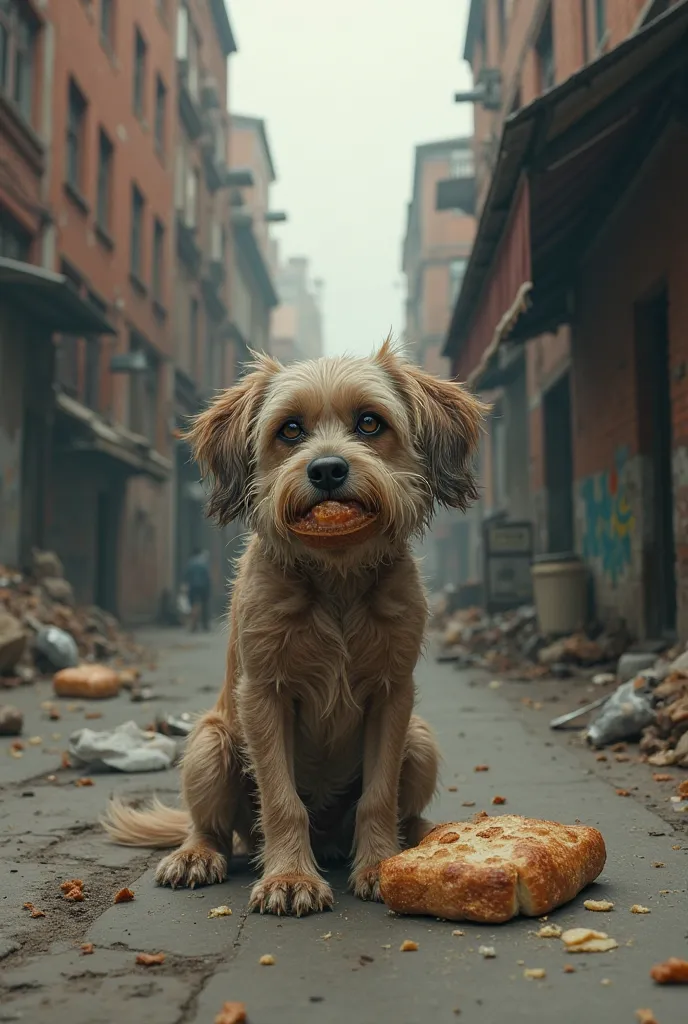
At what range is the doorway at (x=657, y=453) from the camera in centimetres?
1069

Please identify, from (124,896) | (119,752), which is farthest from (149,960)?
(119,752)

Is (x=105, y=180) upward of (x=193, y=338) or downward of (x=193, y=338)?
upward

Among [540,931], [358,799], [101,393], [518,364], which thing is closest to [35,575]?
[101,393]

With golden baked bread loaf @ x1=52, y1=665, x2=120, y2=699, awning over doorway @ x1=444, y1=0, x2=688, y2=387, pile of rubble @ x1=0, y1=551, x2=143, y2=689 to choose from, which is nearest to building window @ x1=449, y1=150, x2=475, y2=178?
→ pile of rubble @ x1=0, y1=551, x2=143, y2=689

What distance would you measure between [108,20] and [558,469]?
13608 mm

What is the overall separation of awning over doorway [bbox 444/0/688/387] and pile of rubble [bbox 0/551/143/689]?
213 inches

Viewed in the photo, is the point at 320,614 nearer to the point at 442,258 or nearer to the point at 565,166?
the point at 565,166

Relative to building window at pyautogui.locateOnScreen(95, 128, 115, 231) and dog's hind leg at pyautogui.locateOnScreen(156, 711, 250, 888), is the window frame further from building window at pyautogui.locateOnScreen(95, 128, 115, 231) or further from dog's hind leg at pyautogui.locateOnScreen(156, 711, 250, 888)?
dog's hind leg at pyautogui.locateOnScreen(156, 711, 250, 888)

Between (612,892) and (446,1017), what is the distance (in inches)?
46.3

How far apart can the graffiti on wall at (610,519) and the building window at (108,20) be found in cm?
1469

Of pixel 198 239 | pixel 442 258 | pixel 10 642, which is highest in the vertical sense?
pixel 442 258

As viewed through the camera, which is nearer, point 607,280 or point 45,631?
point 607,280

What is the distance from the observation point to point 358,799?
369cm

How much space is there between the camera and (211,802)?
3.67 metres
